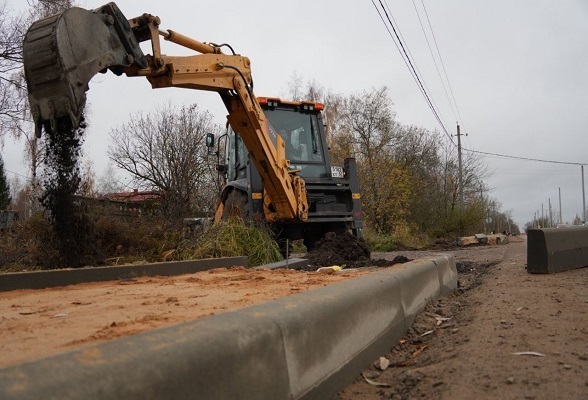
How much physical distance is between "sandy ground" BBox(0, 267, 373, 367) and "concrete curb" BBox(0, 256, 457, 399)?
0.73 metres

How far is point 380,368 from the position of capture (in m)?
2.88

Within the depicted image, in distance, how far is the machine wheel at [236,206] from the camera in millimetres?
9758

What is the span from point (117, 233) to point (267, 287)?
162 inches

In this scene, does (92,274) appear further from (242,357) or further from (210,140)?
(210,140)

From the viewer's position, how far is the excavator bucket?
200 inches

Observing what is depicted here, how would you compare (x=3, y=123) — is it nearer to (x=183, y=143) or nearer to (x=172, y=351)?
(x=183, y=143)

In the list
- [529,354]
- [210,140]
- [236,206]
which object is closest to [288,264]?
[236,206]

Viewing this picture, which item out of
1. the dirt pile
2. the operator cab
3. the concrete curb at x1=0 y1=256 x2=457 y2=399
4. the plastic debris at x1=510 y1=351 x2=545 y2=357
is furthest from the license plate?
the plastic debris at x1=510 y1=351 x2=545 y2=357

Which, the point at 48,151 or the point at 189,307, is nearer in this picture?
the point at 189,307

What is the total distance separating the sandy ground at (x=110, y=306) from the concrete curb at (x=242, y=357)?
2.40ft

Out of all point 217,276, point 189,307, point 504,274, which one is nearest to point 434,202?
point 504,274

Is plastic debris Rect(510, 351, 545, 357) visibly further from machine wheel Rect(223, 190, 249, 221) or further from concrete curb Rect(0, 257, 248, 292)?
machine wheel Rect(223, 190, 249, 221)

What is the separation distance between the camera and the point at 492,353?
2854 mm

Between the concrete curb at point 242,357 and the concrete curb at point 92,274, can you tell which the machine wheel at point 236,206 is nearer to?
the concrete curb at point 92,274
